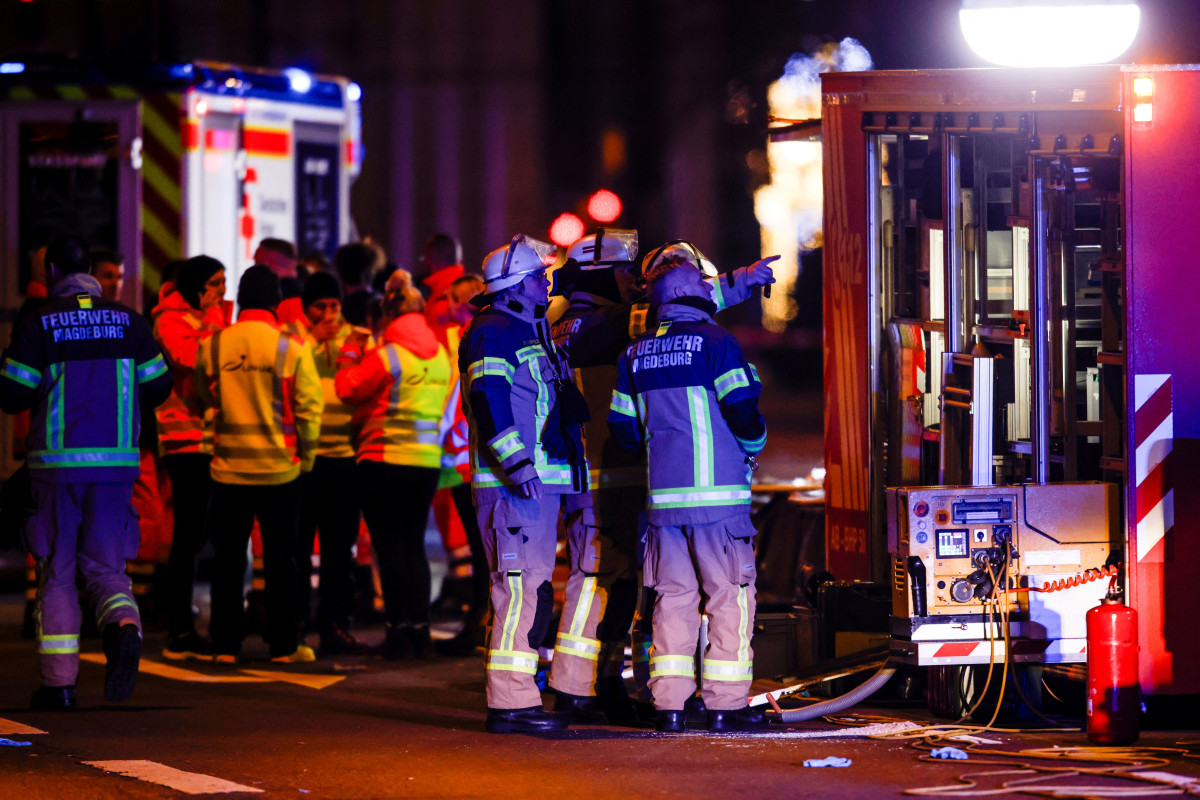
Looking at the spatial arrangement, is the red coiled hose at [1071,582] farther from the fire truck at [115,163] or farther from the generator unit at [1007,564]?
the fire truck at [115,163]

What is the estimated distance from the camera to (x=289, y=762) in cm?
698

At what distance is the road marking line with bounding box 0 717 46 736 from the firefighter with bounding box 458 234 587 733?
5.91 ft

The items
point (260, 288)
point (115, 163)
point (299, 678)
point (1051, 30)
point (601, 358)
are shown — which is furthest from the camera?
point (115, 163)

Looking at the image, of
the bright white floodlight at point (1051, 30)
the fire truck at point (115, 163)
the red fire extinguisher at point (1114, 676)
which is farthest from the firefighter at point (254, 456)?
the red fire extinguisher at point (1114, 676)

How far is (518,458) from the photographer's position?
292 inches

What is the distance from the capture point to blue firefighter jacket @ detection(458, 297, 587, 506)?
7.45m

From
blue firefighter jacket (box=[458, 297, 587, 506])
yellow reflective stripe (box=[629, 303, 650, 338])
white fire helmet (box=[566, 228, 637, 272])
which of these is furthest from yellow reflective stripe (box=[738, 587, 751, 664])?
white fire helmet (box=[566, 228, 637, 272])

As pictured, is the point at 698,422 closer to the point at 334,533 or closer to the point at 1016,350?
the point at 1016,350

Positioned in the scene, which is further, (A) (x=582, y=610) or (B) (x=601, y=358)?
(B) (x=601, y=358)

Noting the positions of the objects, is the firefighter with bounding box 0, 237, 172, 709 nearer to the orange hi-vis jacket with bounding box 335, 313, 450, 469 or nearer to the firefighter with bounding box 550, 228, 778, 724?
the orange hi-vis jacket with bounding box 335, 313, 450, 469

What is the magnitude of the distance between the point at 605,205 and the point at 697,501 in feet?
78.4

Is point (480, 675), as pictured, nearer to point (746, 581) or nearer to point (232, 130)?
point (746, 581)

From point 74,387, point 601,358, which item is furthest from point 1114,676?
point 74,387

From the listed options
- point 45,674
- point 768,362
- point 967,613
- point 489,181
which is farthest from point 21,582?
point 768,362
